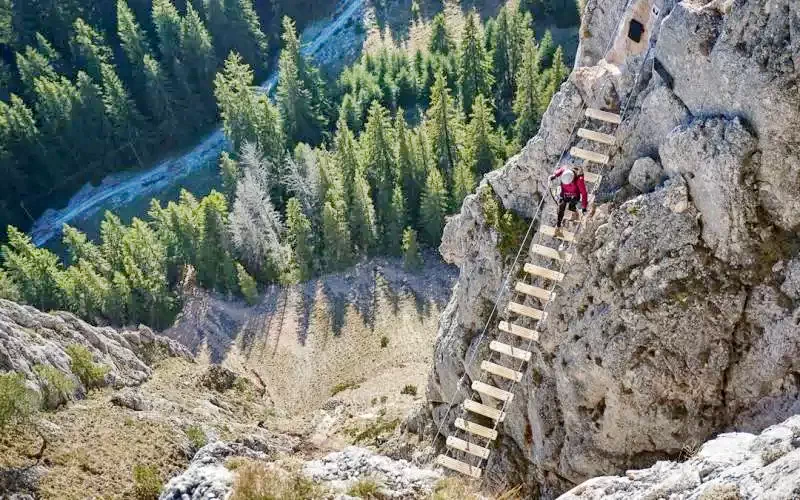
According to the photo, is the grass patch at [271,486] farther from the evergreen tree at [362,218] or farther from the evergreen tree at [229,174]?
the evergreen tree at [229,174]

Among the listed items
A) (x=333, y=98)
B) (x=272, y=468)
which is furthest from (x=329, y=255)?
(x=272, y=468)

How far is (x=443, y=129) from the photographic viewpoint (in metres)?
73.8

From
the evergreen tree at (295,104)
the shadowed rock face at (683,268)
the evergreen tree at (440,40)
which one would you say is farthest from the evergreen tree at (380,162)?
the shadowed rock face at (683,268)

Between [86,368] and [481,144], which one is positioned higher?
[86,368]

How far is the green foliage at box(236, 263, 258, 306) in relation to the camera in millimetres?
67438

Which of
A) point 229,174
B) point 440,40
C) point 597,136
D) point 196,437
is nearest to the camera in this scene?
point 597,136

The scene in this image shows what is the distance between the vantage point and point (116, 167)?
110688 millimetres

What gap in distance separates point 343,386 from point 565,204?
1457 inches

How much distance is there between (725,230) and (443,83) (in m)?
54.2

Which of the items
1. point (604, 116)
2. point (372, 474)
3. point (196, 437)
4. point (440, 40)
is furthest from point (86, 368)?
point (440, 40)

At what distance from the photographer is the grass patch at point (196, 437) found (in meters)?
32.0

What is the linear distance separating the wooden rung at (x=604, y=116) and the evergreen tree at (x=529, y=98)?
47.5 metres

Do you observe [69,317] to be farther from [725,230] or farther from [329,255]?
[725,230]

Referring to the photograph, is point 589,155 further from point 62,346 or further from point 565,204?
point 62,346
